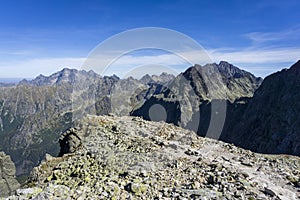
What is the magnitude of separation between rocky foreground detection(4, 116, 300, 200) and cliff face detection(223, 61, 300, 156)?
3174 inches

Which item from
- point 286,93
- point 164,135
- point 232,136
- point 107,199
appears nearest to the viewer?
point 107,199

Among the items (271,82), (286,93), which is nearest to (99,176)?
(286,93)

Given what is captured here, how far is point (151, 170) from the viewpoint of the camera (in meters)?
19.1

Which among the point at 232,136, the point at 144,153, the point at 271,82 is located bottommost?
the point at 232,136

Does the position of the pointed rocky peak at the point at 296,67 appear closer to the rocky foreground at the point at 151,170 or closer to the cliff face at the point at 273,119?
the cliff face at the point at 273,119

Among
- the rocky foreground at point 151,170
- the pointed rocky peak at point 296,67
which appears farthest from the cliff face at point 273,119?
the rocky foreground at point 151,170

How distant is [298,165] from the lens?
23.5 metres

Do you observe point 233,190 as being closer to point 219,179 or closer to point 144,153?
point 219,179

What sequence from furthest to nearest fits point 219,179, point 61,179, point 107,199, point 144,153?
1. point 144,153
2. point 61,179
3. point 219,179
4. point 107,199

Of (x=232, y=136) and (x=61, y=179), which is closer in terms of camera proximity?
(x=61, y=179)

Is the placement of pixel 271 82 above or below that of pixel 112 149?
above

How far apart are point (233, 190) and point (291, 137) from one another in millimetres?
103391

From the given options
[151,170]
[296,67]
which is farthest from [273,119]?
[151,170]

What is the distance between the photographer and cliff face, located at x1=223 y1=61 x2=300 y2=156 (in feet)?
371
